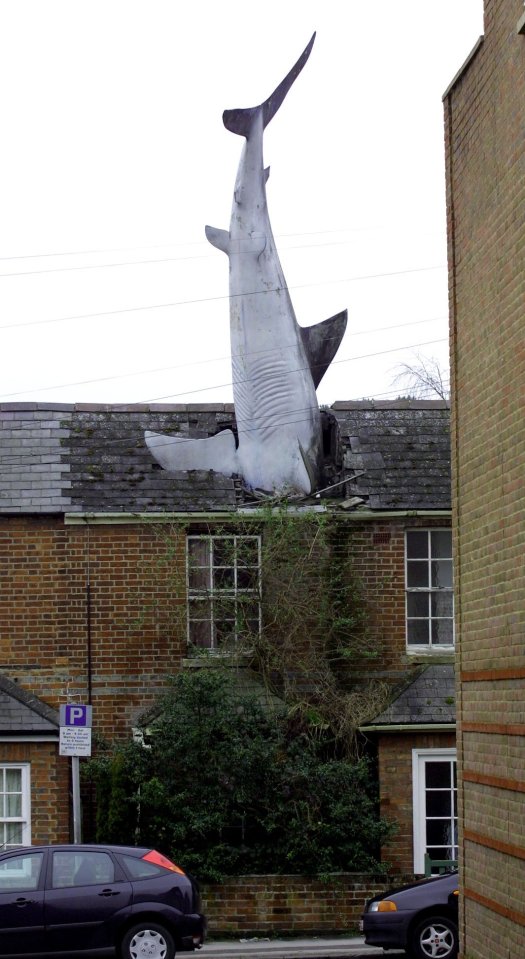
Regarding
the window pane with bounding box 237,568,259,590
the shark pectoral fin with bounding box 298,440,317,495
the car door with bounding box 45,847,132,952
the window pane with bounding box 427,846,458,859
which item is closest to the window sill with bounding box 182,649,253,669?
the window pane with bounding box 237,568,259,590

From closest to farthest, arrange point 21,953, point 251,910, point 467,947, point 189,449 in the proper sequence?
point 467,947 → point 21,953 → point 251,910 → point 189,449

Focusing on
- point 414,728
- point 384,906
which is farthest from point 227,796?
point 384,906

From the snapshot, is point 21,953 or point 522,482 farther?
point 21,953

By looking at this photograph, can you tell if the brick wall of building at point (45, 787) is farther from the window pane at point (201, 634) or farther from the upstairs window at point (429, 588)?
the upstairs window at point (429, 588)

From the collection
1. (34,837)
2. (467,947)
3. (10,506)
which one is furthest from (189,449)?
(467,947)

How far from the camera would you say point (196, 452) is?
2130 centimetres

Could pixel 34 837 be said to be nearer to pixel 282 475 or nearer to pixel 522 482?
pixel 282 475

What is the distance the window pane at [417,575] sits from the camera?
67.5ft

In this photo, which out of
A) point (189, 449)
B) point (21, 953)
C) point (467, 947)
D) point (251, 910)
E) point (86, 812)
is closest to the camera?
point (467, 947)

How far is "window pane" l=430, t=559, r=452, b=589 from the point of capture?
2055cm

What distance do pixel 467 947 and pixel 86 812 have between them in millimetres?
8263

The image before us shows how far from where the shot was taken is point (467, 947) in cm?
1229

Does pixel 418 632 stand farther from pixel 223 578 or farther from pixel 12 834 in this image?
pixel 12 834

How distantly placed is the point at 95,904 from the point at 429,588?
8115 millimetres
